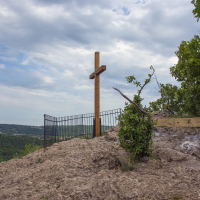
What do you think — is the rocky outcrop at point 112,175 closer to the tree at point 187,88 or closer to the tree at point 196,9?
the tree at point 187,88

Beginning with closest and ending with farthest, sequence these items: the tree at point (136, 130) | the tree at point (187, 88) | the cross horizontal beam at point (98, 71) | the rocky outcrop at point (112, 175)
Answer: the rocky outcrop at point (112, 175) → the tree at point (136, 130) → the tree at point (187, 88) → the cross horizontal beam at point (98, 71)

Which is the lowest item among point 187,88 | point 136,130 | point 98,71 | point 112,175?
point 112,175

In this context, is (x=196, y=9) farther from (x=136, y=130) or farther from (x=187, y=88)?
(x=136, y=130)

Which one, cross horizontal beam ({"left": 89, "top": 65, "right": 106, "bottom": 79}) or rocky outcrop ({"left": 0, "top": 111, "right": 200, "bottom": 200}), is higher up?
cross horizontal beam ({"left": 89, "top": 65, "right": 106, "bottom": 79})

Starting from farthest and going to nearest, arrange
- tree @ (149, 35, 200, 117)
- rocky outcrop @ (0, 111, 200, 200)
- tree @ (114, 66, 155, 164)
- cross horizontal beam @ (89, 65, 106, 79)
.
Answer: cross horizontal beam @ (89, 65, 106, 79) < tree @ (149, 35, 200, 117) < tree @ (114, 66, 155, 164) < rocky outcrop @ (0, 111, 200, 200)

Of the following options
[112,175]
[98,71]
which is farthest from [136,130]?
[98,71]

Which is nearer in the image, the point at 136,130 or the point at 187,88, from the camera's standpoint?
the point at 136,130

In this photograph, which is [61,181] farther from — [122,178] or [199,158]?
[199,158]

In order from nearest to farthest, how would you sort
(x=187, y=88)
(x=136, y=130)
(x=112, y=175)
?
(x=112, y=175), (x=136, y=130), (x=187, y=88)

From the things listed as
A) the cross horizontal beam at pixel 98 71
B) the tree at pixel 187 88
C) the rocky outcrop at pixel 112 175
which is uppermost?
the cross horizontal beam at pixel 98 71

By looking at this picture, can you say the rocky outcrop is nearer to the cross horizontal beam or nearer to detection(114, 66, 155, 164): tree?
detection(114, 66, 155, 164): tree

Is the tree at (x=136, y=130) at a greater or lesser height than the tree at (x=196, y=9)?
lesser

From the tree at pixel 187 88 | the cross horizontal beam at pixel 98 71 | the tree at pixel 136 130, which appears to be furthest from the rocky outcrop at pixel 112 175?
the cross horizontal beam at pixel 98 71

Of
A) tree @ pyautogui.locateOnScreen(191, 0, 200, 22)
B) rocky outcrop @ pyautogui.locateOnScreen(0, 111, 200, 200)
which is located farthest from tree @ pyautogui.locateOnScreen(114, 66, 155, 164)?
tree @ pyautogui.locateOnScreen(191, 0, 200, 22)
